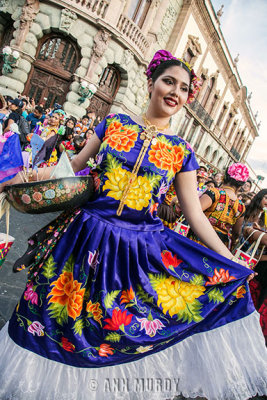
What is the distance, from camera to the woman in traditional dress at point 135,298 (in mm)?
1285

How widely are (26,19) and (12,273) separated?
1048 centimetres

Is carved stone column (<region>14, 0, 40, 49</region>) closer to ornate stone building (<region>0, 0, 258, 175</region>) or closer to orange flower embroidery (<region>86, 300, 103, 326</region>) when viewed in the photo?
ornate stone building (<region>0, 0, 258, 175</region>)

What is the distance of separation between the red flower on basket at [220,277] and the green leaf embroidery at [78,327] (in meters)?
0.69

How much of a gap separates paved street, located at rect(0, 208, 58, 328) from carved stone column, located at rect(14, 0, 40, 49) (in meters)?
8.61

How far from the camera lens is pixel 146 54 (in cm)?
1189

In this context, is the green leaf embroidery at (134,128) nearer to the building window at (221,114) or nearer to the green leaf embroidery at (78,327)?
the green leaf embroidery at (78,327)

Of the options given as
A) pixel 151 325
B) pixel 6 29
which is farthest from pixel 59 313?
pixel 6 29

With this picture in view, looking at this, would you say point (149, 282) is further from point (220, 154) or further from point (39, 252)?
point (220, 154)

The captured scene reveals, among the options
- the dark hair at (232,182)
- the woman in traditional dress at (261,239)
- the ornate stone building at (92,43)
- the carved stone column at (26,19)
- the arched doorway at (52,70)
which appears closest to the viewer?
the woman in traditional dress at (261,239)

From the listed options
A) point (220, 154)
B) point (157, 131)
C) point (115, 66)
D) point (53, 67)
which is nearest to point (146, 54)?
point (115, 66)

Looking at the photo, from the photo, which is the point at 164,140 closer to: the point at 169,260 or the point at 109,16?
the point at 169,260

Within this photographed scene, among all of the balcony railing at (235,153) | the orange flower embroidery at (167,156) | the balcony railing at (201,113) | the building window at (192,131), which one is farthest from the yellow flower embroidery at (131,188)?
the balcony railing at (235,153)

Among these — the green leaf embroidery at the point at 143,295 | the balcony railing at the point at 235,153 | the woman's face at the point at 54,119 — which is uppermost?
the balcony railing at the point at 235,153

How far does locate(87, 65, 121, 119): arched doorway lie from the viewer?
11305mm
